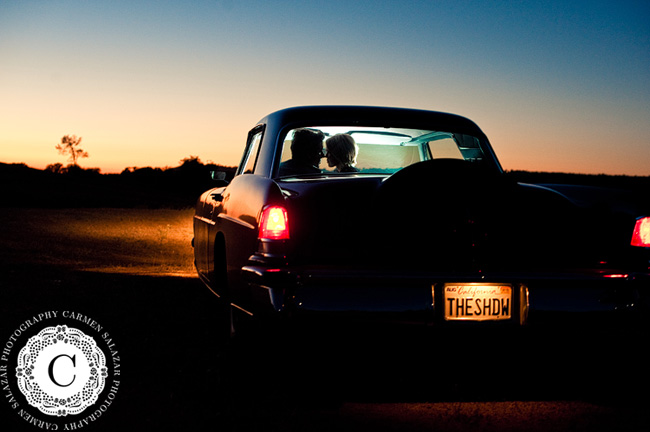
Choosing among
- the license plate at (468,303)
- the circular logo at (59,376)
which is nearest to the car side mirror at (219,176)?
the circular logo at (59,376)

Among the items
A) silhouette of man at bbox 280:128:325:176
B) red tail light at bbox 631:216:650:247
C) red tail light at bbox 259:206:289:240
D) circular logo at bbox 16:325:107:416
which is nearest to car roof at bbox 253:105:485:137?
silhouette of man at bbox 280:128:325:176

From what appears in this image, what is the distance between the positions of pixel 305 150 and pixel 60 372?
216 centimetres

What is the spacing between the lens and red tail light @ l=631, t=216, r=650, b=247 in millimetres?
3775

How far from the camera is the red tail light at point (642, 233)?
12.4 feet

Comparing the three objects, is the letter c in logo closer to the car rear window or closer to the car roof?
the car rear window

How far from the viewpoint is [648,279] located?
3.72 m

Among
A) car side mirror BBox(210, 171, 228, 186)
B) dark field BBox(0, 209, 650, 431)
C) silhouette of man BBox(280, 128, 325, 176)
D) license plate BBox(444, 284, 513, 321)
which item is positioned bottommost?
dark field BBox(0, 209, 650, 431)

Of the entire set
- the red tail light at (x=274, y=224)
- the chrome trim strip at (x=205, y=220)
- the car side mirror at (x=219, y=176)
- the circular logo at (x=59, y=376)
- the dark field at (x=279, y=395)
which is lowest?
the dark field at (x=279, y=395)

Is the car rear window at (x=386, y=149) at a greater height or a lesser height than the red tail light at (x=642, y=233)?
greater

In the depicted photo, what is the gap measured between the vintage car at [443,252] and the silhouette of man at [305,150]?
0.92m

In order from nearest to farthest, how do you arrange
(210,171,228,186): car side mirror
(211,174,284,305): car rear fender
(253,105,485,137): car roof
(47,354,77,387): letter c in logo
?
(211,174,284,305): car rear fender, (47,354,77,387): letter c in logo, (253,105,485,137): car roof, (210,171,228,186): car side mirror

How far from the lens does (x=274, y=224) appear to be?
374 cm

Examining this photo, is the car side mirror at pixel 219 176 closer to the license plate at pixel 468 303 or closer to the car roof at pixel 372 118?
the car roof at pixel 372 118

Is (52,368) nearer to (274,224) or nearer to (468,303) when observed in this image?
(274,224)
